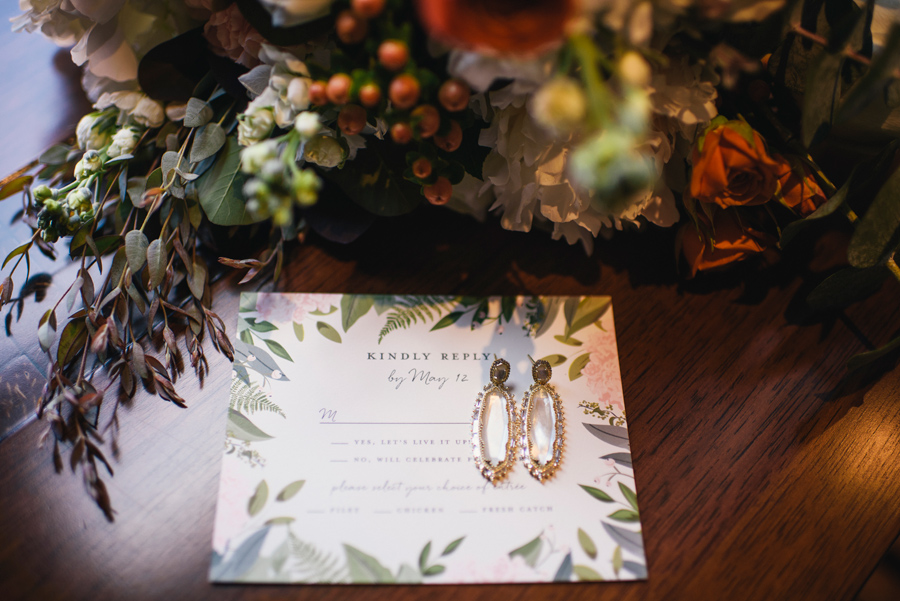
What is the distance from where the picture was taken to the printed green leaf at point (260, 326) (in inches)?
20.9

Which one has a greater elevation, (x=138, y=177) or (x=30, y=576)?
(x=138, y=177)

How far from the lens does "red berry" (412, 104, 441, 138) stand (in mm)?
387

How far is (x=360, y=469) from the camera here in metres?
0.47

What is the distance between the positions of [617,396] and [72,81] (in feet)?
2.26

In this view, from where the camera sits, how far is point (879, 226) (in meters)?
0.45

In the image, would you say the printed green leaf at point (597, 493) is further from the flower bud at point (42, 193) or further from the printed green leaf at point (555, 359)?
the flower bud at point (42, 193)

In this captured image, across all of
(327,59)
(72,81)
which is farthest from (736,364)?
(72,81)

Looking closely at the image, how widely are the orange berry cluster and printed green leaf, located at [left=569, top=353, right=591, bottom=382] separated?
0.74 feet

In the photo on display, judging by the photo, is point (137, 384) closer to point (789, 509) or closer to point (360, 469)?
point (360, 469)

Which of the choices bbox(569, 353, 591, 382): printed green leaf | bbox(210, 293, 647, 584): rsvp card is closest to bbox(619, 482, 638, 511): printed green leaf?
bbox(210, 293, 647, 584): rsvp card

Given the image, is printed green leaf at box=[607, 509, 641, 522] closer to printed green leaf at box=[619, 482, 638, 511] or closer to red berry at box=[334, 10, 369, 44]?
printed green leaf at box=[619, 482, 638, 511]

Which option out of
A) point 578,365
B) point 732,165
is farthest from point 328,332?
point 732,165

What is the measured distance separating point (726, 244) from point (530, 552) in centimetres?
32

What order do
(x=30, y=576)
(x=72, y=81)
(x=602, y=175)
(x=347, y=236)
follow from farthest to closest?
(x=72, y=81) < (x=347, y=236) < (x=30, y=576) < (x=602, y=175)
